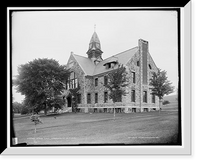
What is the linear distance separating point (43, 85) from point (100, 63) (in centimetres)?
645

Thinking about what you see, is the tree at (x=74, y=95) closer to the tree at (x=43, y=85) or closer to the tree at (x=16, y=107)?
the tree at (x=43, y=85)

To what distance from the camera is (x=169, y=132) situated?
17.9 ft

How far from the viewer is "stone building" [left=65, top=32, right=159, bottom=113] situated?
32.6 feet

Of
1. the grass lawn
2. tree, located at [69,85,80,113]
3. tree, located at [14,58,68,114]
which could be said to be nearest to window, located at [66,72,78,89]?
tree, located at [69,85,80,113]

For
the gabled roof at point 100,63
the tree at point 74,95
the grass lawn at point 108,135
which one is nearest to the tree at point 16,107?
the grass lawn at point 108,135

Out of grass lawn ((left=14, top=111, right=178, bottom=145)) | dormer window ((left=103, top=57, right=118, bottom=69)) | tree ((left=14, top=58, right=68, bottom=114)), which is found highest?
dormer window ((left=103, top=57, right=118, bottom=69))

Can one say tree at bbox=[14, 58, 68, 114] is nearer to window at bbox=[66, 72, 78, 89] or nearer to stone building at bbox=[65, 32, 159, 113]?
stone building at bbox=[65, 32, 159, 113]

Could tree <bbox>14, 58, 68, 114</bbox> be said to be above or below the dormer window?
below

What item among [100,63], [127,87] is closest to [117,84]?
[127,87]

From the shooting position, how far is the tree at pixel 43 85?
832cm
